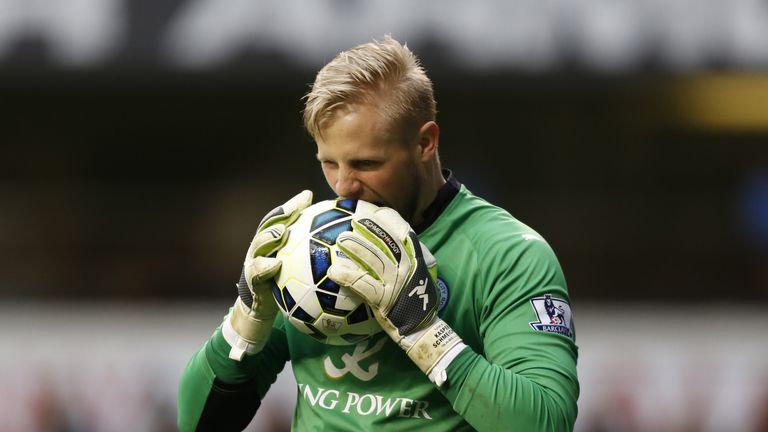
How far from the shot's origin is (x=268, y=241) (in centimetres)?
250

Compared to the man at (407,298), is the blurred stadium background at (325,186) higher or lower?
lower

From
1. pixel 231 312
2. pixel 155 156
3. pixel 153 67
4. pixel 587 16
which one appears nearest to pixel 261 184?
pixel 155 156

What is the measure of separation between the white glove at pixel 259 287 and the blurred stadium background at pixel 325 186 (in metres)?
4.87

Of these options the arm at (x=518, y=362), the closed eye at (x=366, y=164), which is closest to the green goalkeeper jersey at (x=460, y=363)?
the arm at (x=518, y=362)

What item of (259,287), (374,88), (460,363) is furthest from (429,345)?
(374,88)

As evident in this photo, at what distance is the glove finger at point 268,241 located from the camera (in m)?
2.51

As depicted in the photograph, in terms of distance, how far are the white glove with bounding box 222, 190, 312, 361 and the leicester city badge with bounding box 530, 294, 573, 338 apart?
0.53 meters

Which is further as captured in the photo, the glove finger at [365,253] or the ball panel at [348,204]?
the ball panel at [348,204]

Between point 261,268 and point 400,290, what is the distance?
30cm

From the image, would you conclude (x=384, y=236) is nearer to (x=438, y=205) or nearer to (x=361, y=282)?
(x=361, y=282)

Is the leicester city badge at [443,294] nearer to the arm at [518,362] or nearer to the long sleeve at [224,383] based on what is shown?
the arm at [518,362]

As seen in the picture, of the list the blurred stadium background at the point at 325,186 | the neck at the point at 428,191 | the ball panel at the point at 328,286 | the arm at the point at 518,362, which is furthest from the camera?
the blurred stadium background at the point at 325,186

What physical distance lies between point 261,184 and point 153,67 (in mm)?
2003

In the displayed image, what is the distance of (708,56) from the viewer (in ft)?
26.0
